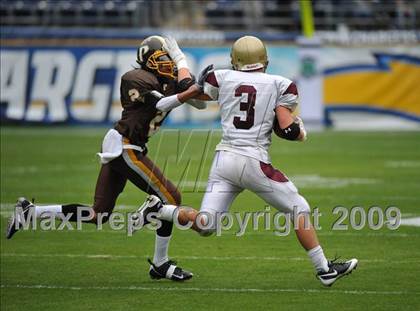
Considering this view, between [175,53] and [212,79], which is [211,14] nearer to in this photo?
[175,53]

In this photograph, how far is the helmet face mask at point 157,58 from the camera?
6.87 m

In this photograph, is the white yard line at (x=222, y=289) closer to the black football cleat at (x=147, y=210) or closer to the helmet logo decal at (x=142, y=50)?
the black football cleat at (x=147, y=210)

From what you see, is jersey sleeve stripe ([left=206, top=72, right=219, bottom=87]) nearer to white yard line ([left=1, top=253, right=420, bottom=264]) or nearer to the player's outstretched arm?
the player's outstretched arm

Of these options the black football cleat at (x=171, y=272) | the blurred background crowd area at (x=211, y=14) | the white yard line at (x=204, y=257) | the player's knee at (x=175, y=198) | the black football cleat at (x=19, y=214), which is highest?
the player's knee at (x=175, y=198)

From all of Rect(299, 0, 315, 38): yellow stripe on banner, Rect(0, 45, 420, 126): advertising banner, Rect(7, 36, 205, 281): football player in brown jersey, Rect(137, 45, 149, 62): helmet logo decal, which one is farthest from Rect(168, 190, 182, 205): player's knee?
Rect(299, 0, 315, 38): yellow stripe on banner

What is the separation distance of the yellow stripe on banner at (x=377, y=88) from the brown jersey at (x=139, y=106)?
1233 cm

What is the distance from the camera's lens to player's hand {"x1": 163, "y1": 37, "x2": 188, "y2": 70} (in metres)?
6.74

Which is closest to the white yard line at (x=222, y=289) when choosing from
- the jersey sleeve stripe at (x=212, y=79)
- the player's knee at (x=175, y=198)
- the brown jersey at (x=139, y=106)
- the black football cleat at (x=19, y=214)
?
the black football cleat at (x=19, y=214)

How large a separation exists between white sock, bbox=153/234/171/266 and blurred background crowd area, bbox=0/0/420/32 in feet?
44.7

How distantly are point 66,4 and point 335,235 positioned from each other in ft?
43.4

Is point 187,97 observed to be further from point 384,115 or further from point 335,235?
point 384,115

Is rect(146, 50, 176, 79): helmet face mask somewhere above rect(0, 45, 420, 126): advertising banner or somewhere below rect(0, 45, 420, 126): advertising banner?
above

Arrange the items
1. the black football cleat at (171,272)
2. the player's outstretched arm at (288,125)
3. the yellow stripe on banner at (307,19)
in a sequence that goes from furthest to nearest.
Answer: the yellow stripe on banner at (307,19) → the black football cleat at (171,272) → the player's outstretched arm at (288,125)

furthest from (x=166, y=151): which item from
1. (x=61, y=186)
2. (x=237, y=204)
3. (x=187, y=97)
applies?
(x=187, y=97)
